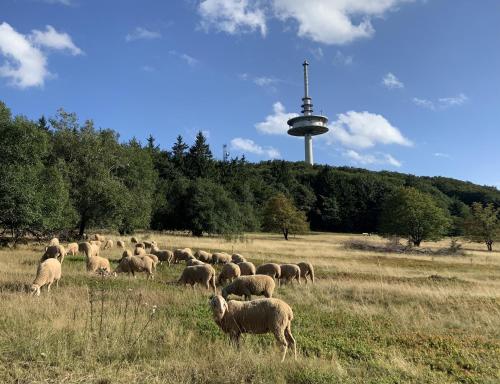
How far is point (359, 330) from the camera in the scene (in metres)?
10.7

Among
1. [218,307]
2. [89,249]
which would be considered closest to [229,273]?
[218,307]

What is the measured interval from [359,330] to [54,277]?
9410 millimetres

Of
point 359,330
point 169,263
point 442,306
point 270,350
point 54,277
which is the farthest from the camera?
point 169,263

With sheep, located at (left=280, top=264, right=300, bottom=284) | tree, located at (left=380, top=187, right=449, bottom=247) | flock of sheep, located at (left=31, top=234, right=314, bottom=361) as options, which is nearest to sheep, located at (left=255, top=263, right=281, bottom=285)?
flock of sheep, located at (left=31, top=234, right=314, bottom=361)

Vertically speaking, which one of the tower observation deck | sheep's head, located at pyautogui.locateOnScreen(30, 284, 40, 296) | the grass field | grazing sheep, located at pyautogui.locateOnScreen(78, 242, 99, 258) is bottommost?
the grass field

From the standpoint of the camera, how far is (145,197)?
45688mm

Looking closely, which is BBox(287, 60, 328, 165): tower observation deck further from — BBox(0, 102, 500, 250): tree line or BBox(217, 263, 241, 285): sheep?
BBox(217, 263, 241, 285): sheep

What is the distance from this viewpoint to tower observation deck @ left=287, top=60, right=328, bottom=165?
144 meters

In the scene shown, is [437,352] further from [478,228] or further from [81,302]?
[478,228]

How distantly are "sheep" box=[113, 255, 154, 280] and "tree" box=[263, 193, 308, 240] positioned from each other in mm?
52967

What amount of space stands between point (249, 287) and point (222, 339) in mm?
4263

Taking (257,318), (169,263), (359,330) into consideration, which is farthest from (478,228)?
(257,318)

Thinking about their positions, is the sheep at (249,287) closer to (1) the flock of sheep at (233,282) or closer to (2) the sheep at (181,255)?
(1) the flock of sheep at (233,282)

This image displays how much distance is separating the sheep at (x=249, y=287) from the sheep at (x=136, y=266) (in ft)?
20.7
